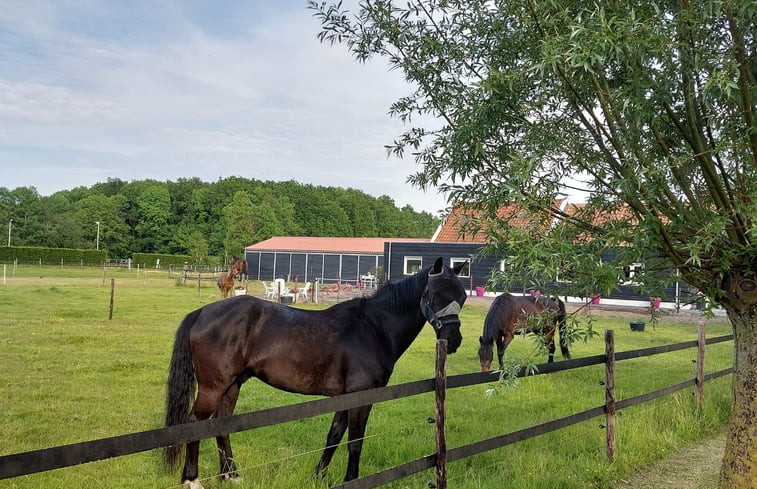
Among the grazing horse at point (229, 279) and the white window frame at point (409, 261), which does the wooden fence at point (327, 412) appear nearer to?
the grazing horse at point (229, 279)

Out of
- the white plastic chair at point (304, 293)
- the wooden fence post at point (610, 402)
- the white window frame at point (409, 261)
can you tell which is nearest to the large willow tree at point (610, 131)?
the wooden fence post at point (610, 402)

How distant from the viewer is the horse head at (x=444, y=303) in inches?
169

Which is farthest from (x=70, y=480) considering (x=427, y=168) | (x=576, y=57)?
(x=576, y=57)

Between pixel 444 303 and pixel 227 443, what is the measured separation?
6.93 feet

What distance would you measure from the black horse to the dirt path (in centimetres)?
212

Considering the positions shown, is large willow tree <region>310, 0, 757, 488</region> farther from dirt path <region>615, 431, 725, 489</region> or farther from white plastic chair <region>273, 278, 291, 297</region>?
white plastic chair <region>273, 278, 291, 297</region>

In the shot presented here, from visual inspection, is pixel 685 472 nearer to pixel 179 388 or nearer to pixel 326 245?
pixel 179 388

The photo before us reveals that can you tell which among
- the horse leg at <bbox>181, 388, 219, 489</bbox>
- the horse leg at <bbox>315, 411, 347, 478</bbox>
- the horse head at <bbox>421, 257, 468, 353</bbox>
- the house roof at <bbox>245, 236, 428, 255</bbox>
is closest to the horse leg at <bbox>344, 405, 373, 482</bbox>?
the horse leg at <bbox>315, 411, 347, 478</bbox>

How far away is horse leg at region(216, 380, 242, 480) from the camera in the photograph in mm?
4410

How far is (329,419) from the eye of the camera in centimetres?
646

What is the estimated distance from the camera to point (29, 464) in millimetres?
1944

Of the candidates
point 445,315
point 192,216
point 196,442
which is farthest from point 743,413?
point 192,216

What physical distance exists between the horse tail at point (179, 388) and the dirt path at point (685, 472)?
11.9 ft

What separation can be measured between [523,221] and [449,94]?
1.19 metres
